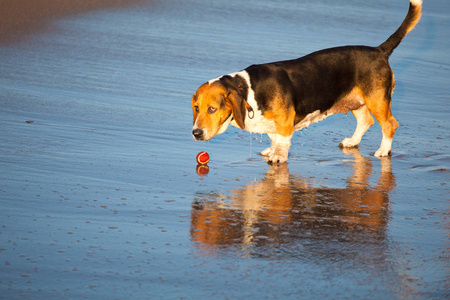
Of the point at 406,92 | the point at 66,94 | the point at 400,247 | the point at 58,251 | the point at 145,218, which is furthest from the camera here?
the point at 406,92

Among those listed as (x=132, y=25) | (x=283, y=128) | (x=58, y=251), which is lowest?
(x=58, y=251)

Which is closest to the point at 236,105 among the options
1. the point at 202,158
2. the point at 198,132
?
the point at 198,132

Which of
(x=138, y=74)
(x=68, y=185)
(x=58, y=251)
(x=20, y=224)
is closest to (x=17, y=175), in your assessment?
(x=68, y=185)

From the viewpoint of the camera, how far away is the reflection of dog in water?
14.7ft

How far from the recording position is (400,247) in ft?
14.3

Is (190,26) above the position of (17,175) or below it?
above

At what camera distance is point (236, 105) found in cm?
623

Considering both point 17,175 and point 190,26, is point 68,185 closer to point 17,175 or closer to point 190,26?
point 17,175

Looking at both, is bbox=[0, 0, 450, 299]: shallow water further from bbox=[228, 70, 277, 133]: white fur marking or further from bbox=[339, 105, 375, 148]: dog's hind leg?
bbox=[228, 70, 277, 133]: white fur marking

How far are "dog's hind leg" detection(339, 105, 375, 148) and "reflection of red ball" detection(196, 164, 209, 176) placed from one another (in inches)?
70.3

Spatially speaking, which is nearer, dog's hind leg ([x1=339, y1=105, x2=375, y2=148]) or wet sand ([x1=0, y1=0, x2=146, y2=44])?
dog's hind leg ([x1=339, y1=105, x2=375, y2=148])

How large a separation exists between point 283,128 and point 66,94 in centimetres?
310

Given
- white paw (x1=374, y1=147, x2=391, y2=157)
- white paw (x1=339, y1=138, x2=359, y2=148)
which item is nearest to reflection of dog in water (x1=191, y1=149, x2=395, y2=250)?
white paw (x1=374, y1=147, x2=391, y2=157)

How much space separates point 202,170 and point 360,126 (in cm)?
220
